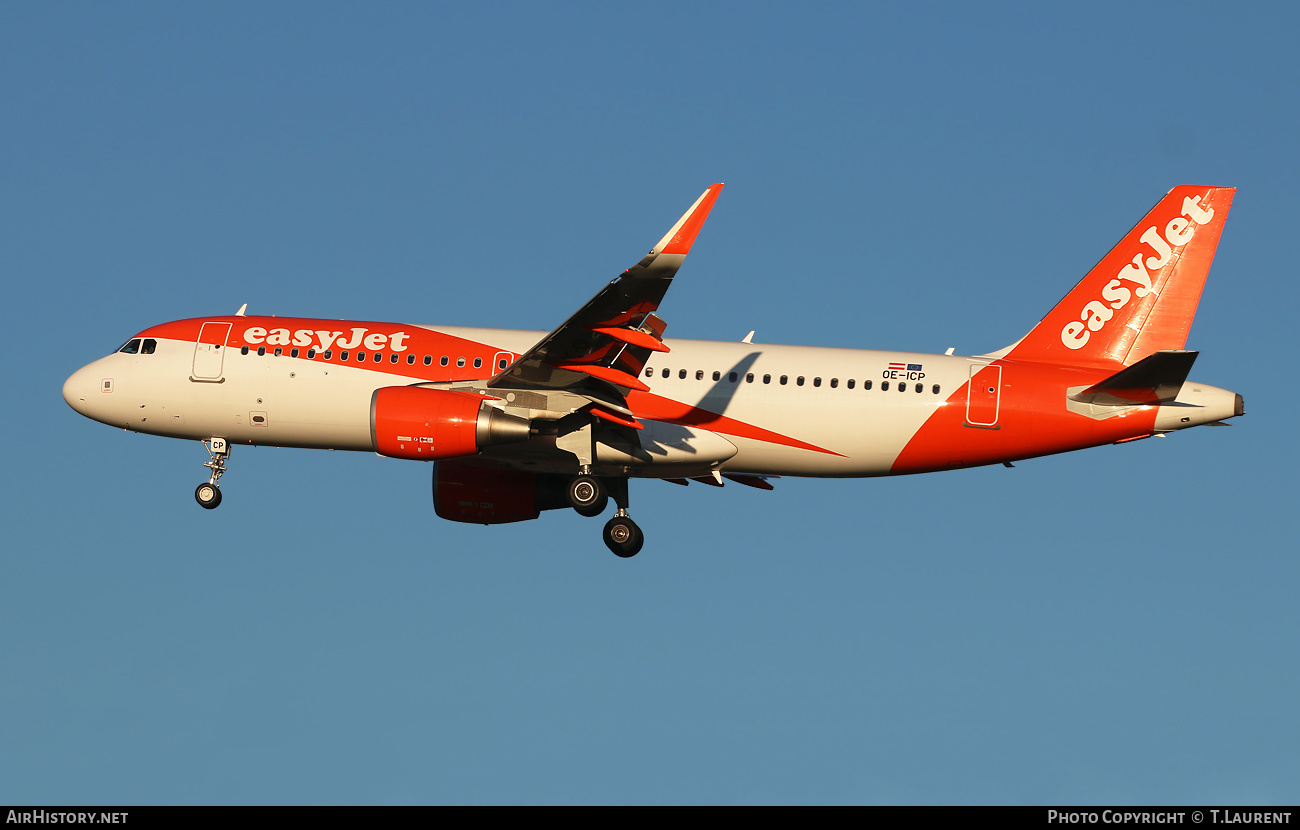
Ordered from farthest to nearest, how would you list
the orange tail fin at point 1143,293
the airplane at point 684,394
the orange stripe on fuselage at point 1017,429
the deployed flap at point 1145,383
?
the orange tail fin at point 1143,293 < the orange stripe on fuselage at point 1017,429 < the airplane at point 684,394 < the deployed flap at point 1145,383

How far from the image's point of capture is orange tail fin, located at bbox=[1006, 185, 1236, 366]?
117 ft

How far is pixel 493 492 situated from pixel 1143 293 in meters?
17.2

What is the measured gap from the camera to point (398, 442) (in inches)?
1270

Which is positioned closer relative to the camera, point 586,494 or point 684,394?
point 586,494

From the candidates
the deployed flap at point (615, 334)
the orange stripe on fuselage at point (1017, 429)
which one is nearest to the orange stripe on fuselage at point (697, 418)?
the deployed flap at point (615, 334)

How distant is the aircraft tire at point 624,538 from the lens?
3594cm

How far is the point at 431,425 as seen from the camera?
32.2 meters

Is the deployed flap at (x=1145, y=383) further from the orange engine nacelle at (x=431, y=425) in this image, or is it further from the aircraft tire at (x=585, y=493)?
the orange engine nacelle at (x=431, y=425)

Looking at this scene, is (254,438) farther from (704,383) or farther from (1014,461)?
(1014,461)

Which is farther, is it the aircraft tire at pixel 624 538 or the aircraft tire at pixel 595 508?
the aircraft tire at pixel 624 538

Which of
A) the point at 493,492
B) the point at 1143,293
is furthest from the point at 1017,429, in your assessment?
the point at 493,492

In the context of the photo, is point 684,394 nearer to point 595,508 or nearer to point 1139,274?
point 595,508
